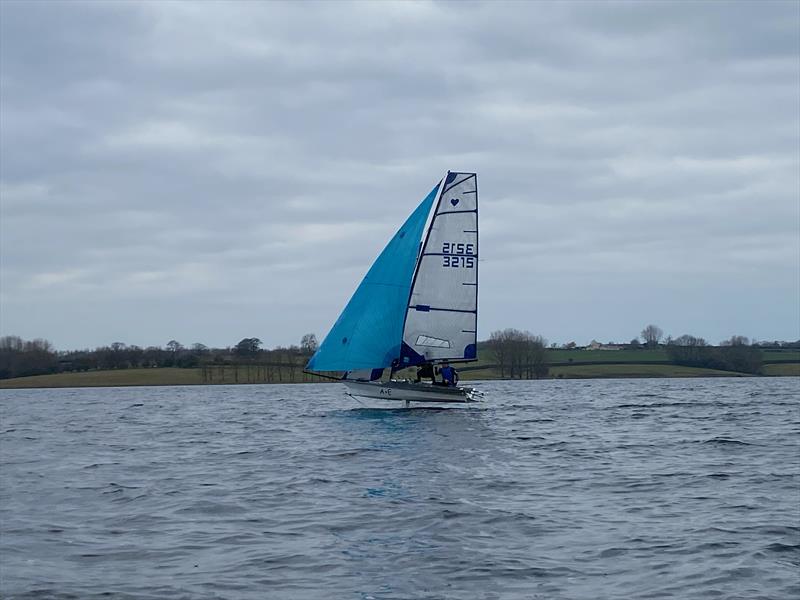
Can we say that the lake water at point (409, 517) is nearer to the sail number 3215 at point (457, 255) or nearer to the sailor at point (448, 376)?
the sailor at point (448, 376)

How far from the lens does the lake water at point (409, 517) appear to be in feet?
35.5

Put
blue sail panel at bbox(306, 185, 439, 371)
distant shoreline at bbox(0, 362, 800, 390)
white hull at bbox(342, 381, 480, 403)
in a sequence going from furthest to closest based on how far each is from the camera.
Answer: distant shoreline at bbox(0, 362, 800, 390) → blue sail panel at bbox(306, 185, 439, 371) → white hull at bbox(342, 381, 480, 403)

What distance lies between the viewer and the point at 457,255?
144 ft

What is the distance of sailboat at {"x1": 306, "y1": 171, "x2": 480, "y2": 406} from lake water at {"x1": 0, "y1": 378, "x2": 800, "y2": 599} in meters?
12.1

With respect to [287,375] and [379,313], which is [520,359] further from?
[379,313]

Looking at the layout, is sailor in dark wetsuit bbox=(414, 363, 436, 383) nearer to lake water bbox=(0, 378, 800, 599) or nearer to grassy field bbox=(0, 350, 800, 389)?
lake water bbox=(0, 378, 800, 599)

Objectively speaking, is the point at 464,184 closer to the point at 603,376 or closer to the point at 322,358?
the point at 322,358

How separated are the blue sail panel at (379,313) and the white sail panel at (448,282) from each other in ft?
1.78

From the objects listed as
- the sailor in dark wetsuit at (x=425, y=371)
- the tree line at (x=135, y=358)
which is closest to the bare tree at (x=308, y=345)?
the tree line at (x=135, y=358)

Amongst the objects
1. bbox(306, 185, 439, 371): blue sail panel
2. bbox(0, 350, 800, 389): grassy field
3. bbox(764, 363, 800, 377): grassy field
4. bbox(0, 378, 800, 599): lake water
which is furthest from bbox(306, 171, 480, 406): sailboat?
bbox(764, 363, 800, 377): grassy field

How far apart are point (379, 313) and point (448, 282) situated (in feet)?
10.9

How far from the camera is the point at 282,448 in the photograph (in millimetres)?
27203

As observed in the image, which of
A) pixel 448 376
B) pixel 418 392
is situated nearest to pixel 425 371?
pixel 448 376

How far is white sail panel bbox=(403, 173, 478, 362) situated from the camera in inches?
1719
